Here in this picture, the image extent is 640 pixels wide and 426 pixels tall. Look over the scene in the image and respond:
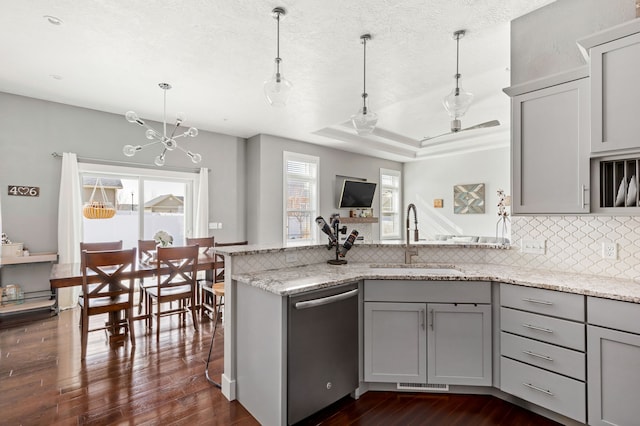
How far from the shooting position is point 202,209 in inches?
220

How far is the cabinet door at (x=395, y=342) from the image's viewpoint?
2.25 metres

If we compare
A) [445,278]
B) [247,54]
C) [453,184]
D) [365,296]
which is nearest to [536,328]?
[445,278]

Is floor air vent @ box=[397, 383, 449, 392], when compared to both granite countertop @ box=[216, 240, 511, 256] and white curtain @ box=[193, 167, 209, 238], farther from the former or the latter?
white curtain @ box=[193, 167, 209, 238]

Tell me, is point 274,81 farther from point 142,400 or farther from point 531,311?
point 142,400

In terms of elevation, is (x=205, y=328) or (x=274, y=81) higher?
(x=274, y=81)

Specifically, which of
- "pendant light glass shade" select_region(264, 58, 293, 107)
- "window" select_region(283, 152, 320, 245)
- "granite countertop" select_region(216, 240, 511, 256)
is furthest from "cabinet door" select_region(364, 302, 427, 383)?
"window" select_region(283, 152, 320, 245)

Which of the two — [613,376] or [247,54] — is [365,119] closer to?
[247,54]

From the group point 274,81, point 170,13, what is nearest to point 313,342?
point 274,81

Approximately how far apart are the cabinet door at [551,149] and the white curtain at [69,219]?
17.6ft

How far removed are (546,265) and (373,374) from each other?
1.59 meters

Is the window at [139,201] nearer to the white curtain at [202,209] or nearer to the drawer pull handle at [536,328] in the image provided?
the white curtain at [202,209]

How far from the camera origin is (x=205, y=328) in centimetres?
364

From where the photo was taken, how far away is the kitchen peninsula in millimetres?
1811

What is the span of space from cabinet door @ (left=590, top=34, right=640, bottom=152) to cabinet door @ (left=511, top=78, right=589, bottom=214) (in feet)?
0.29
